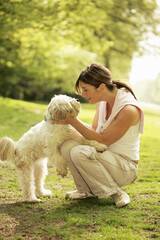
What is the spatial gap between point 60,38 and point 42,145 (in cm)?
880

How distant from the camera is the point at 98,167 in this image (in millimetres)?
3539

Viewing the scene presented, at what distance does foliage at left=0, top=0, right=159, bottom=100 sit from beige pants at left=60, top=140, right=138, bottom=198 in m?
6.52

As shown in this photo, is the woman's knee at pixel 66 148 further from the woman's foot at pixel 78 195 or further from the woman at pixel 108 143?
the woman's foot at pixel 78 195

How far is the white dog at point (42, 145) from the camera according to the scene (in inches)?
138

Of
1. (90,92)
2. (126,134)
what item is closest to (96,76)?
(90,92)

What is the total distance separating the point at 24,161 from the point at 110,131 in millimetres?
1121

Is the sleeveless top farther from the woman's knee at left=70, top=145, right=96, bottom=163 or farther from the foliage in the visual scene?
the foliage

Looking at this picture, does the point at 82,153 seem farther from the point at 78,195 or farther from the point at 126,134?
the point at 78,195

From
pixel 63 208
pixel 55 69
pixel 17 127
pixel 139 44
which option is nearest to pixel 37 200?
pixel 63 208

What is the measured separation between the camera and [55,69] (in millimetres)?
19812

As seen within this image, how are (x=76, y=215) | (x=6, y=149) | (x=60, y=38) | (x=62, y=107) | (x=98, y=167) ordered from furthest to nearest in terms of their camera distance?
(x=60, y=38)
(x=6, y=149)
(x=98, y=167)
(x=62, y=107)
(x=76, y=215)

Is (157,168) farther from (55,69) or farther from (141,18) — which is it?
(141,18)

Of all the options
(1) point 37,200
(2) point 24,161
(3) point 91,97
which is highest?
(3) point 91,97

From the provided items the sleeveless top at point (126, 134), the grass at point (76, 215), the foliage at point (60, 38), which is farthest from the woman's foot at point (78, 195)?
the foliage at point (60, 38)
